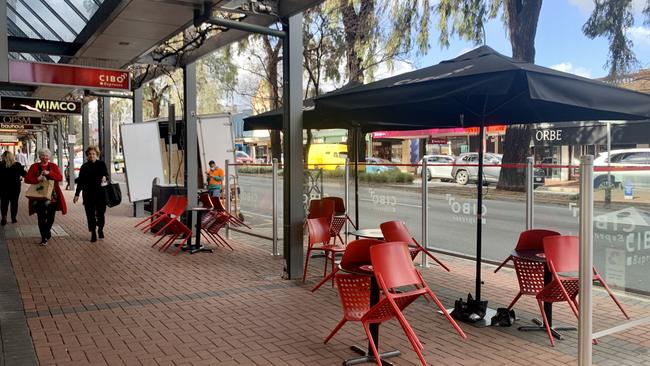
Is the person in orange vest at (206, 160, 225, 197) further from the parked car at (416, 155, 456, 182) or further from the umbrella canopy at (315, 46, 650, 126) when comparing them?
the umbrella canopy at (315, 46, 650, 126)

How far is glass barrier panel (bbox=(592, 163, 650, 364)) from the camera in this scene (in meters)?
4.72

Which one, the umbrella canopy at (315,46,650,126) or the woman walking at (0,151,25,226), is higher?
the umbrella canopy at (315,46,650,126)

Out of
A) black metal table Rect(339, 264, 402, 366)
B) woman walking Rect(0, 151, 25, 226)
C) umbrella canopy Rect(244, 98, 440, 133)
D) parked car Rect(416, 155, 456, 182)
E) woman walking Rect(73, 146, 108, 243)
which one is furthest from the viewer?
woman walking Rect(0, 151, 25, 226)

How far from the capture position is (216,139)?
14.4 metres

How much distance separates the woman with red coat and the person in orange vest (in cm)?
406

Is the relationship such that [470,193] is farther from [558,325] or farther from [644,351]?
[644,351]

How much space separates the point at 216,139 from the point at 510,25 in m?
12.5

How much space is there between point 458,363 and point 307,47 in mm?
12104

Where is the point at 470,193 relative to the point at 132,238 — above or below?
above

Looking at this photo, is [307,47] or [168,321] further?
[307,47]

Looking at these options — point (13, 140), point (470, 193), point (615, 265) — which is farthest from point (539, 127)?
point (13, 140)

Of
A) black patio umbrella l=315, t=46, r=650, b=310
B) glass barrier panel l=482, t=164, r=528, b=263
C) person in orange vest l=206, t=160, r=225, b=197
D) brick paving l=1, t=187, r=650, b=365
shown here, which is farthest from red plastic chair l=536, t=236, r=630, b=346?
person in orange vest l=206, t=160, r=225, b=197

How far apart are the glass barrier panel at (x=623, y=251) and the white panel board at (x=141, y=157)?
11640 mm

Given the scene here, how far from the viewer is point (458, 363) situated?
4.34 m
